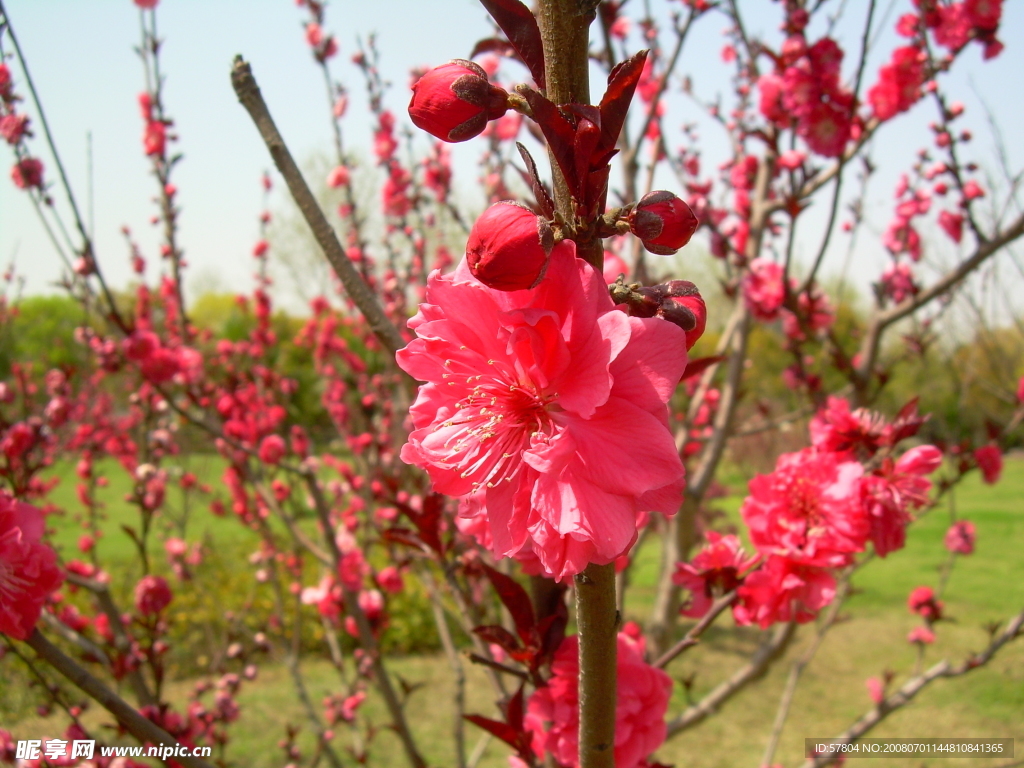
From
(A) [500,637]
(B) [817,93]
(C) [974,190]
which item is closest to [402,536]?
(A) [500,637]

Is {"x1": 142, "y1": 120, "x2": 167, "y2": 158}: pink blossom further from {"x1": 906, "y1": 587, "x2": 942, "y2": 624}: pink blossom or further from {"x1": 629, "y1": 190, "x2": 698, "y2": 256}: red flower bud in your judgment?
{"x1": 906, "y1": 587, "x2": 942, "y2": 624}: pink blossom

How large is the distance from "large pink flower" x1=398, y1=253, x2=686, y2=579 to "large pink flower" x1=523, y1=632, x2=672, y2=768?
38 cm

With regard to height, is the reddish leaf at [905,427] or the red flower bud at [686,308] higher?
the red flower bud at [686,308]

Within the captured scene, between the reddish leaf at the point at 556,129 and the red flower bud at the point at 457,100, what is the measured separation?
6cm

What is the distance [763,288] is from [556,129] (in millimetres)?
2347

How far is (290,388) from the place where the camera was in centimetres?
639

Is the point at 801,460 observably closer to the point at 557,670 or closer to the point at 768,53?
the point at 557,670

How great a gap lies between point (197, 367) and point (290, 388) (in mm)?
2937

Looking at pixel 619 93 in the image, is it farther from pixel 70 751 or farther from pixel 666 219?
pixel 70 751

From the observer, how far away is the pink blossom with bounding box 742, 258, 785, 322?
2.64 m

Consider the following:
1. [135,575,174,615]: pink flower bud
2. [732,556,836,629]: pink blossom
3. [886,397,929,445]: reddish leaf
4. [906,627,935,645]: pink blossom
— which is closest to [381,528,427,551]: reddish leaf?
[732,556,836,629]: pink blossom

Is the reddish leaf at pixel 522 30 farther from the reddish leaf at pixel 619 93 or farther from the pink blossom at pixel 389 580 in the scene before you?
the pink blossom at pixel 389 580

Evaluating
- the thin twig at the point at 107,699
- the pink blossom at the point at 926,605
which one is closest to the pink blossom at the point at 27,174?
the thin twig at the point at 107,699

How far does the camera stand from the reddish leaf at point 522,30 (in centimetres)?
63
